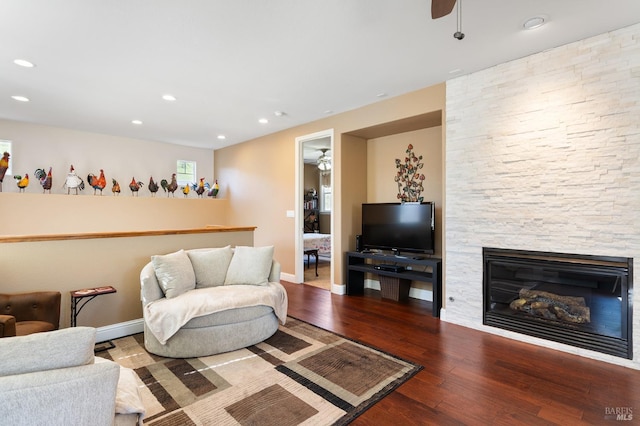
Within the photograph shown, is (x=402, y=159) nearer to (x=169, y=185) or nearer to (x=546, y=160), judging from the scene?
(x=546, y=160)

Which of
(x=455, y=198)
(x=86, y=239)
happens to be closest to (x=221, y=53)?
(x=86, y=239)

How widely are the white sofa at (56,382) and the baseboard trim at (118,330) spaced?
2.27 metres

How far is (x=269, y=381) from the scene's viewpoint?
2.34 meters

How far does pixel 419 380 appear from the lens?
2.38 metres

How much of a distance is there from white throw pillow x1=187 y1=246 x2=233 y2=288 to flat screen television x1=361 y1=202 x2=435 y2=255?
85.9 inches

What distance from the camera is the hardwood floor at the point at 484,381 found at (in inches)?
77.9

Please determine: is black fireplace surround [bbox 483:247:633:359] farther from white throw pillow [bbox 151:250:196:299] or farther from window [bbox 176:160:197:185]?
window [bbox 176:160:197:185]

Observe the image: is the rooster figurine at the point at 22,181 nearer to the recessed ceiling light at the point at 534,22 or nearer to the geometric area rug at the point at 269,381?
the geometric area rug at the point at 269,381

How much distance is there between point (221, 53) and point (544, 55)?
3128 millimetres

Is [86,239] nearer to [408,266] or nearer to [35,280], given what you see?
[35,280]

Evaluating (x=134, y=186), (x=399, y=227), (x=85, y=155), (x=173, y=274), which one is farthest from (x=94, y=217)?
(x=399, y=227)

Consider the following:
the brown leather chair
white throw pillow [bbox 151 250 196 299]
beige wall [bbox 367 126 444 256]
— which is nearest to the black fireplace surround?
beige wall [bbox 367 126 444 256]

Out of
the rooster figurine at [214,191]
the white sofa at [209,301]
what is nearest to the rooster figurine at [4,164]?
the rooster figurine at [214,191]

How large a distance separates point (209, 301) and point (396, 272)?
2.56 meters
